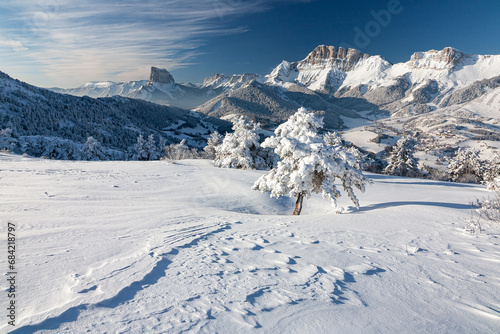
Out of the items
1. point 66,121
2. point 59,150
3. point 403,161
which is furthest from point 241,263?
point 66,121

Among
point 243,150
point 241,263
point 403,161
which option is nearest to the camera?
point 241,263

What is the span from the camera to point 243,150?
1030 inches

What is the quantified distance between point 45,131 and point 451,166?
459 ft

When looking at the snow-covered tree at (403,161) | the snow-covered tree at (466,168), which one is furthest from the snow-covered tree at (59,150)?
the snow-covered tree at (466,168)

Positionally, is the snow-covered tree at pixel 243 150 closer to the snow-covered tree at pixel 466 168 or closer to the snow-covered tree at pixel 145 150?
the snow-covered tree at pixel 466 168

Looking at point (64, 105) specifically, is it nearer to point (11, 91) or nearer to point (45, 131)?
point (11, 91)

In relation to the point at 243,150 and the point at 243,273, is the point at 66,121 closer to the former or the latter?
the point at 243,150

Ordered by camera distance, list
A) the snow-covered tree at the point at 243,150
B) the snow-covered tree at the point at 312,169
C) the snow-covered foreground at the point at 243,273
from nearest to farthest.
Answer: the snow-covered foreground at the point at 243,273 < the snow-covered tree at the point at 312,169 < the snow-covered tree at the point at 243,150

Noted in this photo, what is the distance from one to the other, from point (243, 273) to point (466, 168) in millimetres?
44114

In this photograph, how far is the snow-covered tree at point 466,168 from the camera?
32603 millimetres

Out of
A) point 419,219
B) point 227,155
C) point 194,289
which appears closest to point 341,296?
point 194,289

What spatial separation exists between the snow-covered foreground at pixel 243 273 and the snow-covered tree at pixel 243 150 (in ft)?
61.6

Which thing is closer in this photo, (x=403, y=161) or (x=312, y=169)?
(x=312, y=169)

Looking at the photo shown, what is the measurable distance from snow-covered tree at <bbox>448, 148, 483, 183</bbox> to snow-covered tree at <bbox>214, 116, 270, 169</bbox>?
96.0 ft
